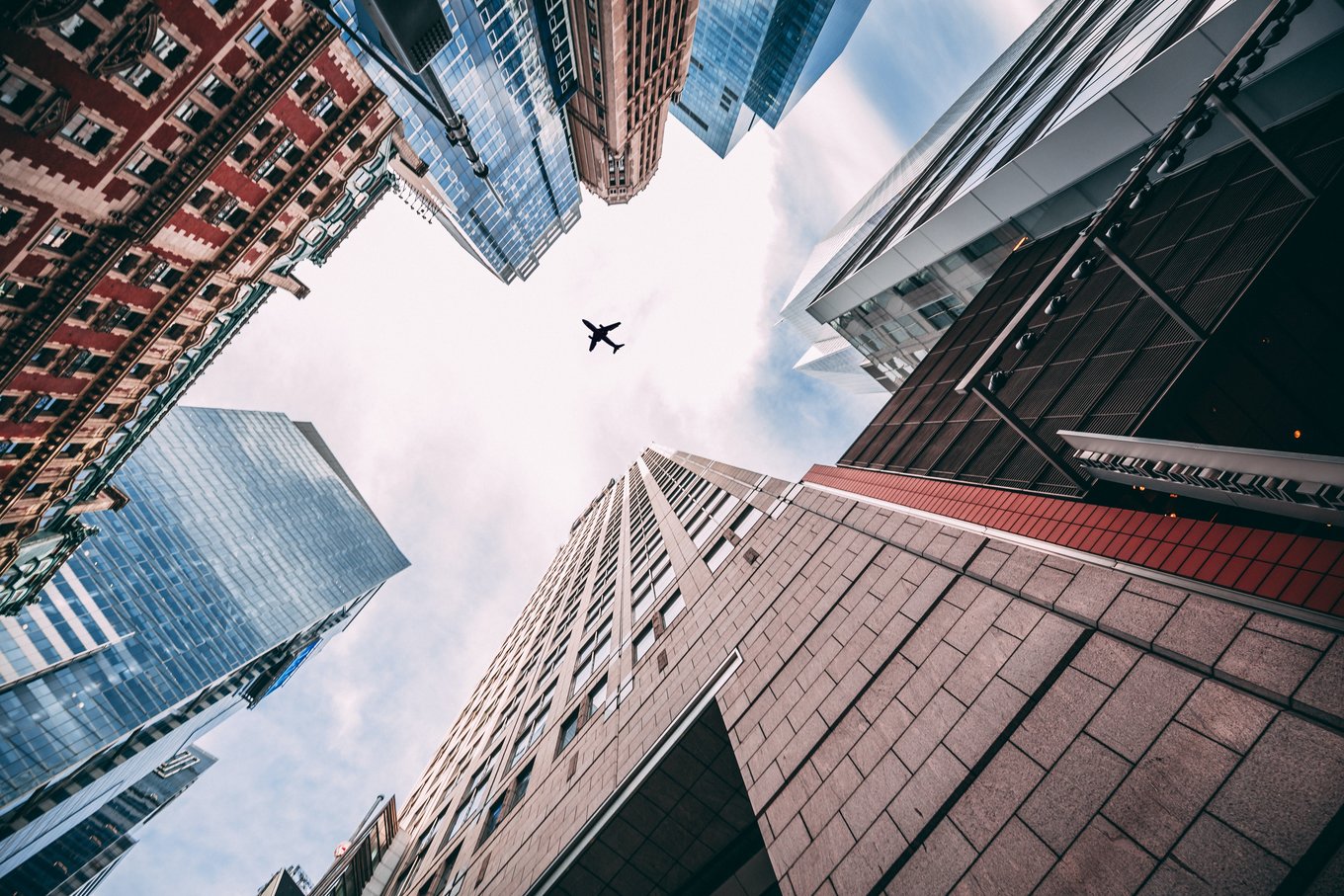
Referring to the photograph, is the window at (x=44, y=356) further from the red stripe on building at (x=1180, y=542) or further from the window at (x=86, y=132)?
the red stripe on building at (x=1180, y=542)

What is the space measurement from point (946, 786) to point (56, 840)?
183 m

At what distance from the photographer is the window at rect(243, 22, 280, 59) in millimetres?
35188

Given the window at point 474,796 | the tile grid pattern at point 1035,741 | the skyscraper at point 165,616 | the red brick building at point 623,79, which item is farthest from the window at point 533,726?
the skyscraper at point 165,616

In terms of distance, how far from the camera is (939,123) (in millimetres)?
60156

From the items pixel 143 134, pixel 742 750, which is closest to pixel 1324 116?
pixel 742 750

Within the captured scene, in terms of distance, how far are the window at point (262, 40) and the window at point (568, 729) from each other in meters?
44.2

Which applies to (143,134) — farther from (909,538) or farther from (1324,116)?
(1324,116)

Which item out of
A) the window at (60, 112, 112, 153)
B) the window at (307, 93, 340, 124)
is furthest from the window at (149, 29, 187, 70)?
the window at (307, 93, 340, 124)

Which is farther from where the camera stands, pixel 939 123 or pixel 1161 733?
pixel 939 123

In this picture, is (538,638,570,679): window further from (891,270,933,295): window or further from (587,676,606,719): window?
(891,270,933,295): window

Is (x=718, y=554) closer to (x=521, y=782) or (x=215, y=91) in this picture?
(x=521, y=782)

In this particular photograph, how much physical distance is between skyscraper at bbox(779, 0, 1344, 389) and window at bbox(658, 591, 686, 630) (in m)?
21.6

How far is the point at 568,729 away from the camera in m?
26.7

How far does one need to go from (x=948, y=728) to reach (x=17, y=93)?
44680mm
